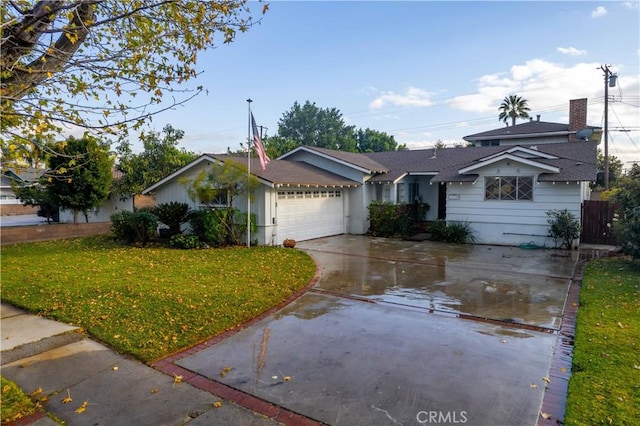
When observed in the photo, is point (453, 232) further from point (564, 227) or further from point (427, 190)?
point (427, 190)

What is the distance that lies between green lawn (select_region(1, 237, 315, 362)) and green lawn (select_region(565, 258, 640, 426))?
4562mm

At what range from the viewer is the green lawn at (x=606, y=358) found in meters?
3.55

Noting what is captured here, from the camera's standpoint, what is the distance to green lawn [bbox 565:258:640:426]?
355cm

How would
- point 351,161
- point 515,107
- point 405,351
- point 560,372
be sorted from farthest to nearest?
point 515,107 → point 351,161 → point 405,351 → point 560,372

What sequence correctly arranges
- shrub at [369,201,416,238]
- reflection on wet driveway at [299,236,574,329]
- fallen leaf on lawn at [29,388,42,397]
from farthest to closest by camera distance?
shrub at [369,201,416,238] → reflection on wet driveway at [299,236,574,329] → fallen leaf on lawn at [29,388,42,397]

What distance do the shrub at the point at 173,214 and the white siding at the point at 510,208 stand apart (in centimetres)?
1075

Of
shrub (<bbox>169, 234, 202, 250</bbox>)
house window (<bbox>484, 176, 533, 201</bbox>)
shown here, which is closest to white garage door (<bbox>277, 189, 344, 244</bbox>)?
shrub (<bbox>169, 234, 202, 250</bbox>)

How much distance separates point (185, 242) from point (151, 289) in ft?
20.3

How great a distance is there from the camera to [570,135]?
23.2m

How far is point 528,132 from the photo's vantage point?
1014 inches

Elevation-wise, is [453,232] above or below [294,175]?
below

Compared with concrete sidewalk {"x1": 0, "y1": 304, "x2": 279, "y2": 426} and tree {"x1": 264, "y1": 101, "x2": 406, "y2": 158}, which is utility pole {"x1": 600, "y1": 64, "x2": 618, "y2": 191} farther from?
concrete sidewalk {"x1": 0, "y1": 304, "x2": 279, "y2": 426}

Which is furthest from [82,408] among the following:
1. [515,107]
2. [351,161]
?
[515,107]

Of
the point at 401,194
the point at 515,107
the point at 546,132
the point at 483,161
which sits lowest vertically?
the point at 401,194
